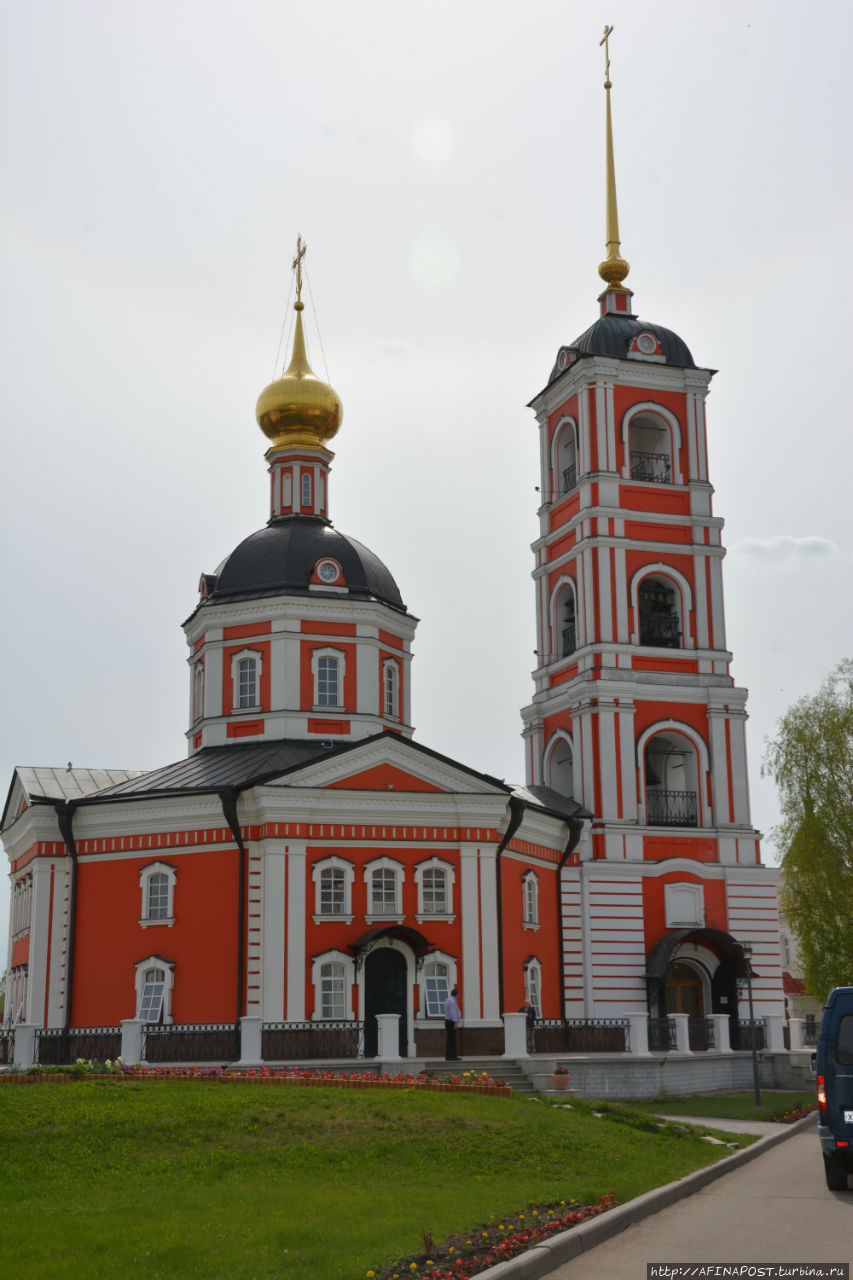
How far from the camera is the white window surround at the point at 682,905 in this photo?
32062mm

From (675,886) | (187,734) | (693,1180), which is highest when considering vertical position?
(187,734)

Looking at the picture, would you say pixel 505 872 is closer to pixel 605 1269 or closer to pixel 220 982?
pixel 220 982

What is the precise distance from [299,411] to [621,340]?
8.40 meters

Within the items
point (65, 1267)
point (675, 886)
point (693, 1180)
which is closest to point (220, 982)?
point (675, 886)

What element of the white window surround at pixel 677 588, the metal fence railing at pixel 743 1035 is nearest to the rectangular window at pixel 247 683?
the white window surround at pixel 677 588

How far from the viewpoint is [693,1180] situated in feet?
44.9

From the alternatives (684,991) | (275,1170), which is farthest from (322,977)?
(275,1170)

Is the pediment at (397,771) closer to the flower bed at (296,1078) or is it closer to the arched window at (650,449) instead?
the flower bed at (296,1078)

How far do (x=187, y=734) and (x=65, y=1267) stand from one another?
81.8 feet

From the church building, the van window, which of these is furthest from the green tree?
the van window

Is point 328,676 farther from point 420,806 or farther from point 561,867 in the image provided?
point 561,867

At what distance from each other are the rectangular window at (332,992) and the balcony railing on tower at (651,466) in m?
15.1

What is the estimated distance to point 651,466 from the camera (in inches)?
1393

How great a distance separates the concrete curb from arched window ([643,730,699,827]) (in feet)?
57.1
